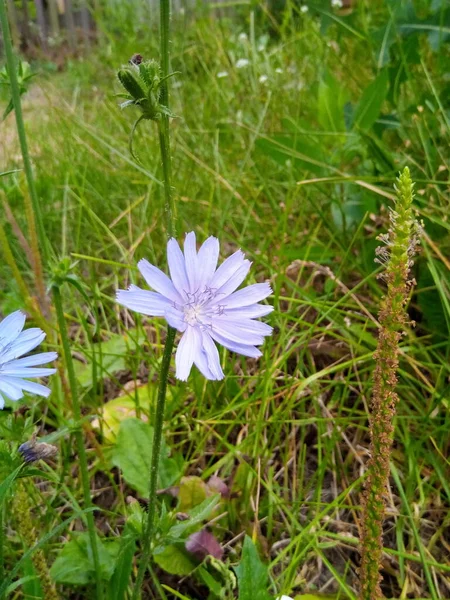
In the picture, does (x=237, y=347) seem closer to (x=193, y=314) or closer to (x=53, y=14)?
(x=193, y=314)

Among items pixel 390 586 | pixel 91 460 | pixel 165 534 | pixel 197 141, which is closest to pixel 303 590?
pixel 390 586

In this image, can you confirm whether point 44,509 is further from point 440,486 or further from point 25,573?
point 440,486

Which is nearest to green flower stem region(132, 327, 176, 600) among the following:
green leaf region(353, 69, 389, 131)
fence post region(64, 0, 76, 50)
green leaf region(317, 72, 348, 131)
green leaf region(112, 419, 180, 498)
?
green leaf region(112, 419, 180, 498)

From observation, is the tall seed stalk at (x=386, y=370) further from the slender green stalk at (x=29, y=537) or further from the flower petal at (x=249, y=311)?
the slender green stalk at (x=29, y=537)

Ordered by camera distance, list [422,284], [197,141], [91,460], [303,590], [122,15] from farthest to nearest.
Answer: [122,15] < [197,141] < [422,284] < [91,460] < [303,590]

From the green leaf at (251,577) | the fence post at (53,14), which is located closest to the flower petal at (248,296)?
the green leaf at (251,577)

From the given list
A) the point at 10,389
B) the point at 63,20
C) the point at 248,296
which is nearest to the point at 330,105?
the point at 248,296

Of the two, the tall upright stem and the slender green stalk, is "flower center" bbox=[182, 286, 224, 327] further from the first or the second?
the slender green stalk

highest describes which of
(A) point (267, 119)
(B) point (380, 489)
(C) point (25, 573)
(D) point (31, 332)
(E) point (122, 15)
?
(E) point (122, 15)
